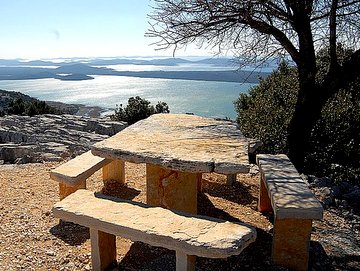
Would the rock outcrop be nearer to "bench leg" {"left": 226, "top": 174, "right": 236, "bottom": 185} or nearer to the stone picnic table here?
the stone picnic table

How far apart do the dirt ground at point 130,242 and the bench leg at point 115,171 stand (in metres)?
0.16

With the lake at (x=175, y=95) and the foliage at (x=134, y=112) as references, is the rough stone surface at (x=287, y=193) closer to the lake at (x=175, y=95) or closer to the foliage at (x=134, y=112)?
the lake at (x=175, y=95)

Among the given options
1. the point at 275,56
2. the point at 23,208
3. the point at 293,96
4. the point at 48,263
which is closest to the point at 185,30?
the point at 275,56

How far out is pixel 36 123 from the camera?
1020 centimetres

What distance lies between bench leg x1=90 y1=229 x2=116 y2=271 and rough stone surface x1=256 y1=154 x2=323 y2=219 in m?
1.55

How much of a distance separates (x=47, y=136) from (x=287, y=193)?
6.69 metres

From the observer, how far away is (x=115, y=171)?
5.60 metres

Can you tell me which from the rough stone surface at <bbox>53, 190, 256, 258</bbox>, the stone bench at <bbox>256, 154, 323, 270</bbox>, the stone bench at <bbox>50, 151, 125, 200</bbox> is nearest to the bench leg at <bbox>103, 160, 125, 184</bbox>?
the stone bench at <bbox>50, 151, 125, 200</bbox>

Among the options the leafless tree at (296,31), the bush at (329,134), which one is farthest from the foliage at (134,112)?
the leafless tree at (296,31)

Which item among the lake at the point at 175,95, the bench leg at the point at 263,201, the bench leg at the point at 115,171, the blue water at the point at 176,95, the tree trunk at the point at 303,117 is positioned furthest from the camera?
the blue water at the point at 176,95

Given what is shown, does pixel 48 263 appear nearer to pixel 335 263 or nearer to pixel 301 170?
pixel 335 263

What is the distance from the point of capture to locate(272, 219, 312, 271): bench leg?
329 cm

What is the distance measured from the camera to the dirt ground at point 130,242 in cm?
347

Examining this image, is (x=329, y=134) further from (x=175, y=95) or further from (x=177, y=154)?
(x=175, y=95)
